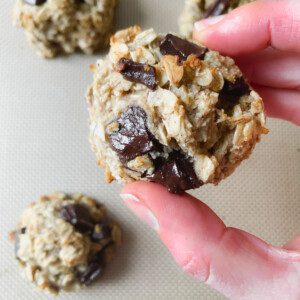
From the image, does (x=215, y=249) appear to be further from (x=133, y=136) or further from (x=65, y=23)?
(x=65, y=23)

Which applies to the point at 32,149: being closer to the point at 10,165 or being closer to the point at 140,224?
the point at 10,165

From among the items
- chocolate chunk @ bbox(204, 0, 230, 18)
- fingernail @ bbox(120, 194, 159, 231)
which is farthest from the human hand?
fingernail @ bbox(120, 194, 159, 231)

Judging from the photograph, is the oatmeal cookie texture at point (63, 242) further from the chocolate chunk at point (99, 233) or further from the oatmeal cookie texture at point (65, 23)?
the oatmeal cookie texture at point (65, 23)

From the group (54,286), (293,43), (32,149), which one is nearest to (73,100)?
(32,149)

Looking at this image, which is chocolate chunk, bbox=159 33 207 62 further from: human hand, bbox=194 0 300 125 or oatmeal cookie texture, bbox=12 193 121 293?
oatmeal cookie texture, bbox=12 193 121 293

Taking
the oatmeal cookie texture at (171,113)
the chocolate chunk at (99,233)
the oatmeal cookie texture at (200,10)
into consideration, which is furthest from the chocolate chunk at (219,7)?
the chocolate chunk at (99,233)

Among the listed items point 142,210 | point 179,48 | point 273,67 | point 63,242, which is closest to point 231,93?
point 179,48
